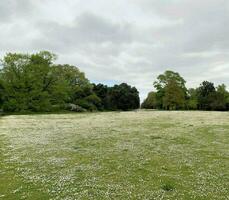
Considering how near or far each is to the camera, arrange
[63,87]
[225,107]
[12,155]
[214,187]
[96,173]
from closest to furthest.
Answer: [214,187], [96,173], [12,155], [63,87], [225,107]

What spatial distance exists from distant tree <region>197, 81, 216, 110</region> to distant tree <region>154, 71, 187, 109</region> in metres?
14.4

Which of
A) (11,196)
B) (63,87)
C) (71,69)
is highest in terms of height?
(71,69)

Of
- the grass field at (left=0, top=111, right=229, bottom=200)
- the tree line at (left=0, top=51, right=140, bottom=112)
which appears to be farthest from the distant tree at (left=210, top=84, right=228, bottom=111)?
the grass field at (left=0, top=111, right=229, bottom=200)

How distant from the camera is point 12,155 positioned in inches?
563

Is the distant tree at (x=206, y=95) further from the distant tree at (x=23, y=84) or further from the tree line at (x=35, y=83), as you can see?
the distant tree at (x=23, y=84)

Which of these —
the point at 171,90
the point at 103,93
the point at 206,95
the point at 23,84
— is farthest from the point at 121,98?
the point at 23,84

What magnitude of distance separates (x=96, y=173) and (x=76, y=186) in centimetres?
167

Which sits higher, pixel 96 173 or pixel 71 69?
pixel 71 69

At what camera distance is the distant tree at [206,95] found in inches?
4188

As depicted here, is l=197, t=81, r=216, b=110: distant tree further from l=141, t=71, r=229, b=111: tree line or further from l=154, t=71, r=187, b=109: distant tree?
l=154, t=71, r=187, b=109: distant tree

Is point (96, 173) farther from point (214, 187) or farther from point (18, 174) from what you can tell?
point (214, 187)

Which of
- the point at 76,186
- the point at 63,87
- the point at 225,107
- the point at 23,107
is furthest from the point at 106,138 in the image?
the point at 225,107

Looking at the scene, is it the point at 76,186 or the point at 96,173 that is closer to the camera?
the point at 76,186

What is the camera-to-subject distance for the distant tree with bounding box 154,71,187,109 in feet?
303
